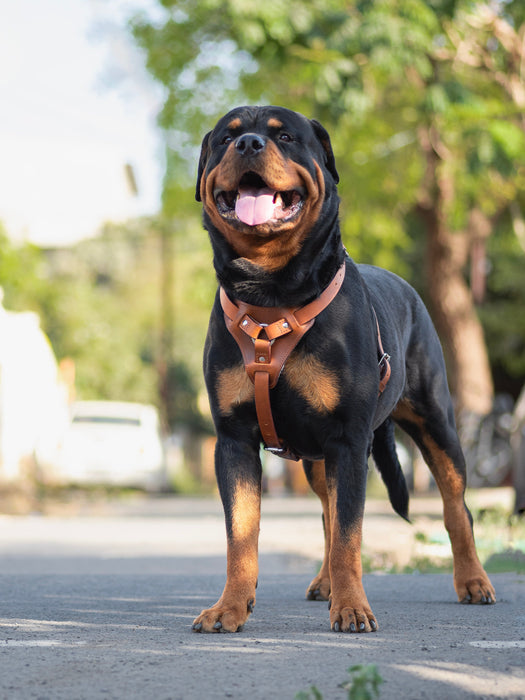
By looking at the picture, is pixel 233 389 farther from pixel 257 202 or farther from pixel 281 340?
pixel 257 202

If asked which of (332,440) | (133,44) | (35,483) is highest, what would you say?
(133,44)

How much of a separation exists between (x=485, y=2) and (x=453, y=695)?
1217 cm

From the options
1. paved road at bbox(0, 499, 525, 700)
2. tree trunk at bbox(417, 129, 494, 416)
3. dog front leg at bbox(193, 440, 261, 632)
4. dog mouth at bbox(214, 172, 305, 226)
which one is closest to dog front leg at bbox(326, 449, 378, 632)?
paved road at bbox(0, 499, 525, 700)

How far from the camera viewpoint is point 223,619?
175 inches

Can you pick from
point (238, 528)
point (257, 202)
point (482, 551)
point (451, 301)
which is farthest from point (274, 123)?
point (451, 301)

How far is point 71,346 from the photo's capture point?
44.5 m

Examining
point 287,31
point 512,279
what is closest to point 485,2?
point 287,31

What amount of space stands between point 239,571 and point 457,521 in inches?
61.9

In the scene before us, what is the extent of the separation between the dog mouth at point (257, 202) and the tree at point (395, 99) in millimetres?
9623

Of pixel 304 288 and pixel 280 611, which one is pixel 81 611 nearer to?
pixel 280 611

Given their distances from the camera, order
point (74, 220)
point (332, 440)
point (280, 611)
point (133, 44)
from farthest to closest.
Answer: point (74, 220), point (133, 44), point (280, 611), point (332, 440)

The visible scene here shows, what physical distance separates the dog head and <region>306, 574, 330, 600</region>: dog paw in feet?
5.88

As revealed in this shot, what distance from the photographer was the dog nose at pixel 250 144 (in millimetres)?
4574

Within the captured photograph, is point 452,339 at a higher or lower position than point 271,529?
higher
